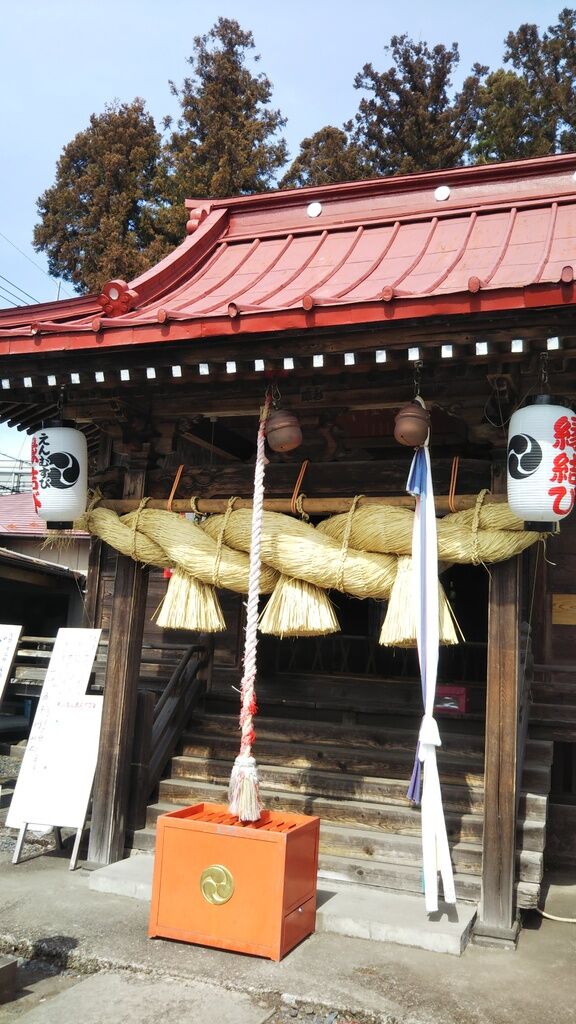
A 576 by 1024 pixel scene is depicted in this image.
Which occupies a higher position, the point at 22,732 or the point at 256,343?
the point at 256,343

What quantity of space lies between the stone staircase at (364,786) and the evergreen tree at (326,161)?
15.8 m

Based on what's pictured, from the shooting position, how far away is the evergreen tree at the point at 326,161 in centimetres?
1948

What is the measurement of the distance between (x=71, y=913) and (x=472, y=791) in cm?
289

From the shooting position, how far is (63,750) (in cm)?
609

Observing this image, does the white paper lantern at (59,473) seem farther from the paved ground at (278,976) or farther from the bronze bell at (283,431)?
the paved ground at (278,976)

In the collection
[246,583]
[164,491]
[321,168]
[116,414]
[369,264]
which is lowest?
[246,583]

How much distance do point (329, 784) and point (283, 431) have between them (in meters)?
2.81

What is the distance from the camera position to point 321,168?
64.7ft

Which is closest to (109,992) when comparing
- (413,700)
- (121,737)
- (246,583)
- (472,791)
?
(121,737)

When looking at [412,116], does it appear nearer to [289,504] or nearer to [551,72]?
[551,72]

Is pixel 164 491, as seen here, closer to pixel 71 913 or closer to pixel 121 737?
pixel 121 737

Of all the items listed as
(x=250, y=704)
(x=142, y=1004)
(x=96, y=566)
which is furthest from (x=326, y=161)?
(x=142, y=1004)

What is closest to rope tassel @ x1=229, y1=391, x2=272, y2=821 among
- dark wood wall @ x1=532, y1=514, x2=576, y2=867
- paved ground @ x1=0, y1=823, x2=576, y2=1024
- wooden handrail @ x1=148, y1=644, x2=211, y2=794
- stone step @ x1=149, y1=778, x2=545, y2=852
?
paved ground @ x1=0, y1=823, x2=576, y2=1024

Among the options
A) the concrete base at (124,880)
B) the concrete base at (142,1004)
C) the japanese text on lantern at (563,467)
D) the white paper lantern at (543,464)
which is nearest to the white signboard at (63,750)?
the concrete base at (124,880)
